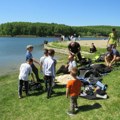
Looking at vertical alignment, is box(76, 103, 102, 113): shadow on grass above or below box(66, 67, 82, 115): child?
below

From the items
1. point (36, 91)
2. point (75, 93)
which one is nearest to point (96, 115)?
point (75, 93)

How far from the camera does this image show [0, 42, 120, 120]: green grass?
9.84 metres

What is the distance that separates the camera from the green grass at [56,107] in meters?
9.84

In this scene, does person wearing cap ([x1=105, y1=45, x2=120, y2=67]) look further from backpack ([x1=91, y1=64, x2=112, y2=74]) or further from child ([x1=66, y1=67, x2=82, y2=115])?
child ([x1=66, y1=67, x2=82, y2=115])

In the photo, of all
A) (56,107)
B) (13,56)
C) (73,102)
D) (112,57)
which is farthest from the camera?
(13,56)

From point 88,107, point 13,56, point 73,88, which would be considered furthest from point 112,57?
point 13,56

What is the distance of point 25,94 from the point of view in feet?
43.0

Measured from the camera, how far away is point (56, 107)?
10.9 metres

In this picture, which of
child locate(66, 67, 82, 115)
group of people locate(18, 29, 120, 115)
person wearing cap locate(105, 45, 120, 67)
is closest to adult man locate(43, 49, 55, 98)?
group of people locate(18, 29, 120, 115)

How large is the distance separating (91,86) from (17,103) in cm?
323

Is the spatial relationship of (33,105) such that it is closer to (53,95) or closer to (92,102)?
(53,95)

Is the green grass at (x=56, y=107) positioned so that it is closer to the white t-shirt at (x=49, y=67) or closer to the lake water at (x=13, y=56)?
the white t-shirt at (x=49, y=67)

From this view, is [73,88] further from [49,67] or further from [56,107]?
[49,67]

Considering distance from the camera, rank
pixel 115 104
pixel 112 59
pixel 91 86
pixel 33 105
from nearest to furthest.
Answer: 1. pixel 115 104
2. pixel 33 105
3. pixel 91 86
4. pixel 112 59
